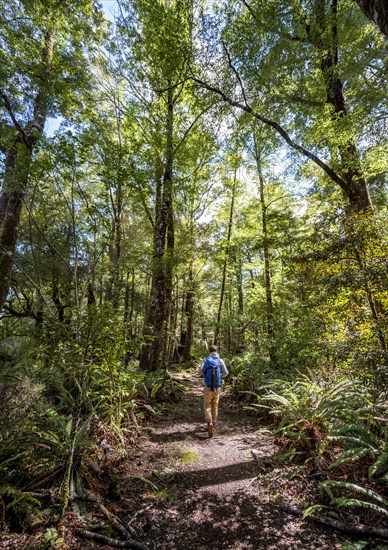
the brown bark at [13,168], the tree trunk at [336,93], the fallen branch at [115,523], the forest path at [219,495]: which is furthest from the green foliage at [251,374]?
the brown bark at [13,168]

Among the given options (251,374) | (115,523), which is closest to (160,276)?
(251,374)

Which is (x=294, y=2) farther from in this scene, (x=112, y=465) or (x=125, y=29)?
(x=112, y=465)

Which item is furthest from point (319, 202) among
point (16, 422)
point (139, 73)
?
point (16, 422)

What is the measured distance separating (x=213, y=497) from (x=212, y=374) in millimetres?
2244

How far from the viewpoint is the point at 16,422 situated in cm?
272

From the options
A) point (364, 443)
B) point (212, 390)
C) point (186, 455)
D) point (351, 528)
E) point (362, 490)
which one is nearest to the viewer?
point (351, 528)

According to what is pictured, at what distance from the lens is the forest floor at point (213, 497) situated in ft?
7.68

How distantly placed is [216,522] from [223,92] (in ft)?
29.3

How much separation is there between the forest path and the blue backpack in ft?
3.42

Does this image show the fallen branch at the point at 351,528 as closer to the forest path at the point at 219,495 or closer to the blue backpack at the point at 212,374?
the forest path at the point at 219,495

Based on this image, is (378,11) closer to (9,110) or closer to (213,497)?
(213,497)

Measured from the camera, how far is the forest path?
237 centimetres

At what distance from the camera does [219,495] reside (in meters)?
3.06

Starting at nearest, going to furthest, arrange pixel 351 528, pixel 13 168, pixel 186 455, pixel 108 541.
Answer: pixel 108 541 < pixel 351 528 < pixel 186 455 < pixel 13 168
